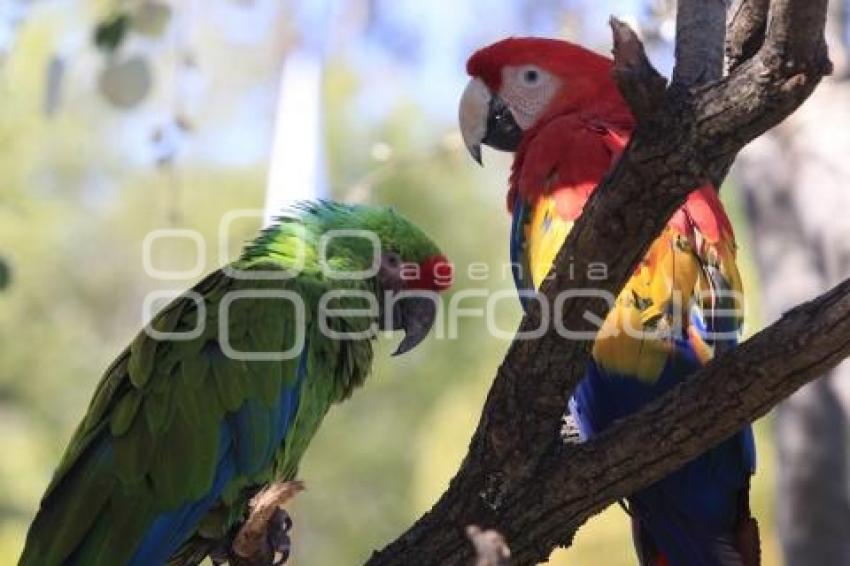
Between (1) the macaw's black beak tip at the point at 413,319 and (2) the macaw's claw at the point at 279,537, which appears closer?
(2) the macaw's claw at the point at 279,537

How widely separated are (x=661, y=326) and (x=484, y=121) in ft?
3.51

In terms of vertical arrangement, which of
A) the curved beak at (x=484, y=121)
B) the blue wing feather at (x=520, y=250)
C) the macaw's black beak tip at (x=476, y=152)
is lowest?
the blue wing feather at (x=520, y=250)

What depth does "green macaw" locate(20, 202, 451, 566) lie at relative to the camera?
2682 millimetres

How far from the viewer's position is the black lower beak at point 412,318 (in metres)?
3.26

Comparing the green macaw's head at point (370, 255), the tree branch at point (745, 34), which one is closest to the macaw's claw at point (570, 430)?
the green macaw's head at point (370, 255)

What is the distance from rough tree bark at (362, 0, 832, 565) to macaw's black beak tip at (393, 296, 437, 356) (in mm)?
915

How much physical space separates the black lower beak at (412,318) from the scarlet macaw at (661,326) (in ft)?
1.59

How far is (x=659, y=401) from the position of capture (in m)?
2.28

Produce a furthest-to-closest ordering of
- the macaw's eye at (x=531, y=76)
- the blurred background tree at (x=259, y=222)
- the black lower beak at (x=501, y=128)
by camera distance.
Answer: the blurred background tree at (x=259, y=222)
the black lower beak at (x=501, y=128)
the macaw's eye at (x=531, y=76)

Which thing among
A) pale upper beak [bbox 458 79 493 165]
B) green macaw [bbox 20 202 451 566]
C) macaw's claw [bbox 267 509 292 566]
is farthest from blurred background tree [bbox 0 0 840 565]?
macaw's claw [bbox 267 509 292 566]

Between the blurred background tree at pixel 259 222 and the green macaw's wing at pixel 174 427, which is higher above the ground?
the blurred background tree at pixel 259 222

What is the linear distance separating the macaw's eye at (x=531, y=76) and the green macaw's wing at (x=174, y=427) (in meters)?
0.77

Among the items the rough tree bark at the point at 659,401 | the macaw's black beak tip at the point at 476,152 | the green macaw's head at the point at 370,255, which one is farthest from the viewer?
the macaw's black beak tip at the point at 476,152

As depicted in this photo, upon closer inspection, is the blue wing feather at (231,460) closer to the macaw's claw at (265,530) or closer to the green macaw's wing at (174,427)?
the green macaw's wing at (174,427)
